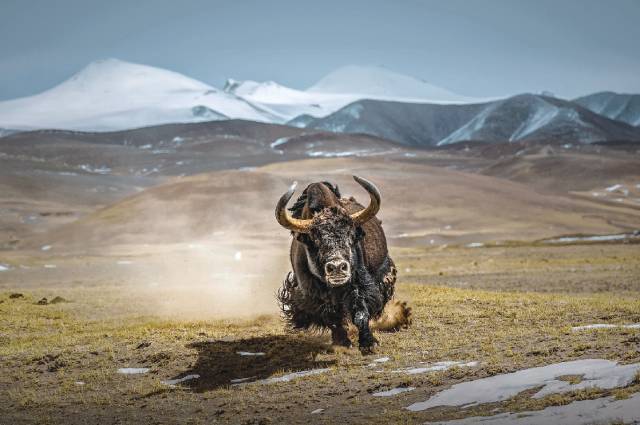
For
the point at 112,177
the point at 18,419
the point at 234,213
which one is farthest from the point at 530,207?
the point at 112,177

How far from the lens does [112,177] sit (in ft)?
630

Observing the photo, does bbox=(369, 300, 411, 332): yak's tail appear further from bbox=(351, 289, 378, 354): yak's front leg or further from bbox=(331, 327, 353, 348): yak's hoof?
bbox=(351, 289, 378, 354): yak's front leg

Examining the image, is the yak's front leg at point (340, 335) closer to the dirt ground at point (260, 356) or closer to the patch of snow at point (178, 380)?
the dirt ground at point (260, 356)

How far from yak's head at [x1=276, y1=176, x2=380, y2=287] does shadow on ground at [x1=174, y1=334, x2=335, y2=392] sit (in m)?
1.61

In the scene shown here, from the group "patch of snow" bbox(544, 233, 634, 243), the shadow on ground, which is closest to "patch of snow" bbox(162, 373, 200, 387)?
the shadow on ground

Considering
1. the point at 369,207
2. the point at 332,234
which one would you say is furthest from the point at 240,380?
the point at 369,207

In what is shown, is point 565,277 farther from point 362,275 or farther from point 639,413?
point 639,413

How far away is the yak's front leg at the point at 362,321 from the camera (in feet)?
45.3

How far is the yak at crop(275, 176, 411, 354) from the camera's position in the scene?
528 inches

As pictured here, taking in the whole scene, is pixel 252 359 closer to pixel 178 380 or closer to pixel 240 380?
pixel 240 380

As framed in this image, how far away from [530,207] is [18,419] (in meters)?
100.0

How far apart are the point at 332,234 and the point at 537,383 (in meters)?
4.63

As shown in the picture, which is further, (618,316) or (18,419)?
(618,316)

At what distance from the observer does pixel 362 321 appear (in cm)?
1382
